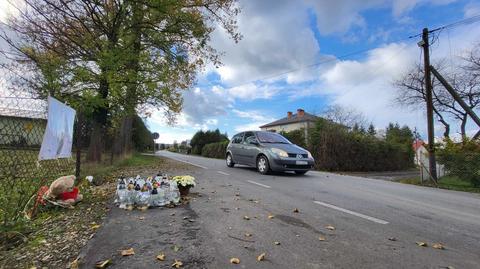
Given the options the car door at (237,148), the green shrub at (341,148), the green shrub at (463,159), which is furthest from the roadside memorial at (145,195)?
the green shrub at (341,148)

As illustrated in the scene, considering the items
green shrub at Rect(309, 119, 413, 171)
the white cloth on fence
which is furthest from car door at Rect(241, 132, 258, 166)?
green shrub at Rect(309, 119, 413, 171)

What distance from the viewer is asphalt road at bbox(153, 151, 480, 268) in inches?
146

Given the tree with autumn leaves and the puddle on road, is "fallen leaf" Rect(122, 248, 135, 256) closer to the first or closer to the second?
the puddle on road

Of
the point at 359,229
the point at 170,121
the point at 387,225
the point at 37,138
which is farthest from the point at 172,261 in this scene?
the point at 170,121

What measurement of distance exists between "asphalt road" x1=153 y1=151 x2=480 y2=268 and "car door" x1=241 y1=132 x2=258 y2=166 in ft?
16.5

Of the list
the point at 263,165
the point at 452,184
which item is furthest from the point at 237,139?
the point at 452,184

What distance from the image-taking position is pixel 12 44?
12438 mm

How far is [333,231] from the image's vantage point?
15.6 feet

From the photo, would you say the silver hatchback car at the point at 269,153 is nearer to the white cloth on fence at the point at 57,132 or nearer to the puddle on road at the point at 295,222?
the puddle on road at the point at 295,222

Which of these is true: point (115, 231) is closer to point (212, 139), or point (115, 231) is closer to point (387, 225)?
point (387, 225)

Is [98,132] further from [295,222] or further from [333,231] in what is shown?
[333,231]

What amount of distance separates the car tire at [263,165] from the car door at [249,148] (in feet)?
1.19

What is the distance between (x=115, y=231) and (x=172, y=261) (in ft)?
4.70

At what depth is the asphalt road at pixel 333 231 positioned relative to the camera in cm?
372
